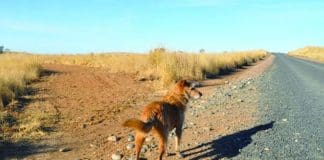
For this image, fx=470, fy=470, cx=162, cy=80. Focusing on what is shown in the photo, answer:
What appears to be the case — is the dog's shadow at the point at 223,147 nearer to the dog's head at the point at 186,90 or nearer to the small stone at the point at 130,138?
the dog's head at the point at 186,90

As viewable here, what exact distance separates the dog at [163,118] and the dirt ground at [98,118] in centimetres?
72

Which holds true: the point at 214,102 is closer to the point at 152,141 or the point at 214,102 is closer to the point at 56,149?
the point at 152,141

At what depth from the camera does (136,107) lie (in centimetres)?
1418

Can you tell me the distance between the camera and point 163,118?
7230 mm

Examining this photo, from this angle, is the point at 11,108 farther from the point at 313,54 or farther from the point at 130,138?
the point at 313,54

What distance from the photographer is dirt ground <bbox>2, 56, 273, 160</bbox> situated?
8.83 metres

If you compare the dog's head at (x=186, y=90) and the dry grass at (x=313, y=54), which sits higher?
the dog's head at (x=186, y=90)

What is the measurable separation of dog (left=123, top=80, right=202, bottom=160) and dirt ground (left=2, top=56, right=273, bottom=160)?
715mm

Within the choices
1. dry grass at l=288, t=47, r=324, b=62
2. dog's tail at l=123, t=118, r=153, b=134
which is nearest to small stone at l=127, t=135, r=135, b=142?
dog's tail at l=123, t=118, r=153, b=134

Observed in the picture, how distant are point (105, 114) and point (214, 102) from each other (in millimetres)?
3110

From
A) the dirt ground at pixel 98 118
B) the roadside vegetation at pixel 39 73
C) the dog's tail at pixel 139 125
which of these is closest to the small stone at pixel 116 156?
the dirt ground at pixel 98 118

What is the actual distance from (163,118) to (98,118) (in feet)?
17.5

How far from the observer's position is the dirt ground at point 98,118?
883cm

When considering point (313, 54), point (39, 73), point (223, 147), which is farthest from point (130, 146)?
point (313, 54)
